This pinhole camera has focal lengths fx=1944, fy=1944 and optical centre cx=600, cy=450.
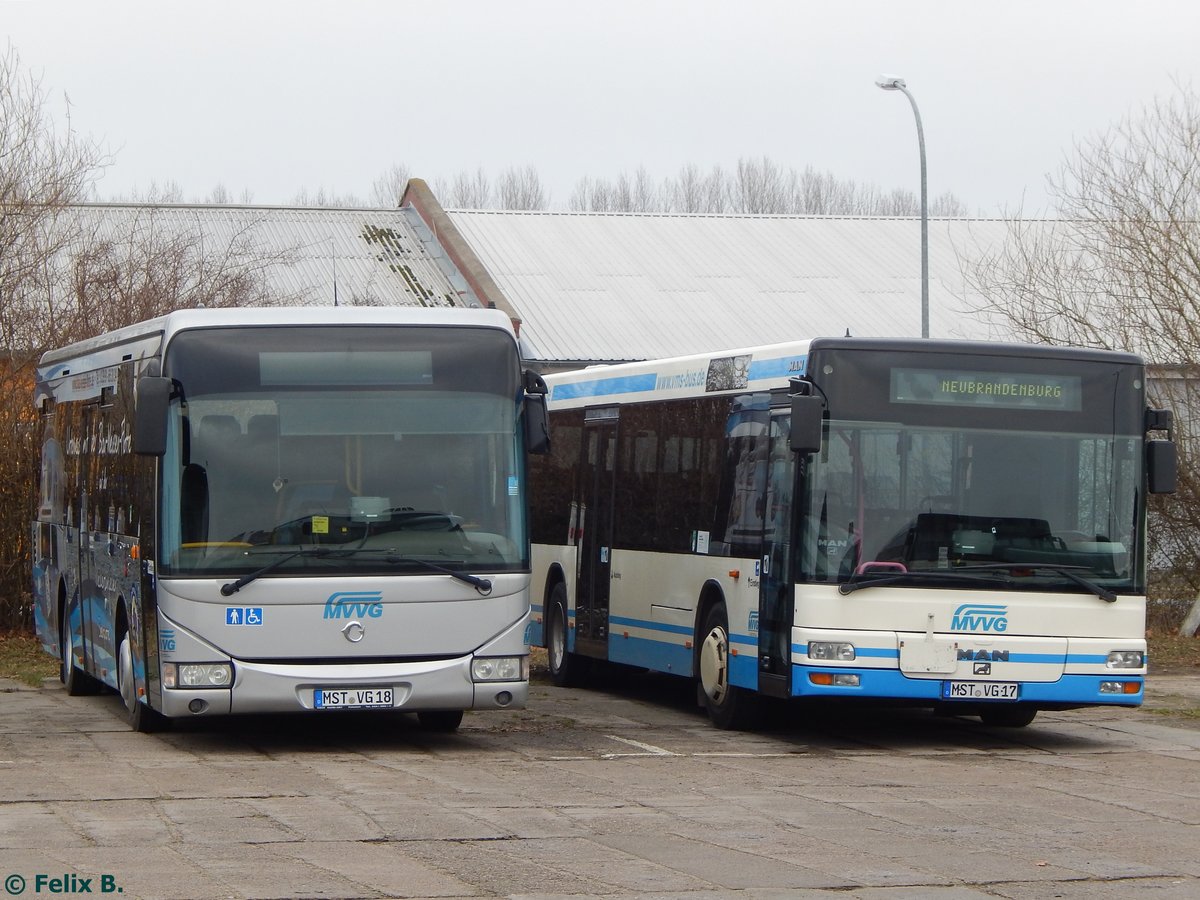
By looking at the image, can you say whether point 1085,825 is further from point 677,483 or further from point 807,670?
point 677,483

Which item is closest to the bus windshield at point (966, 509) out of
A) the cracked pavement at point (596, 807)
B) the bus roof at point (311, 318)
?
the cracked pavement at point (596, 807)

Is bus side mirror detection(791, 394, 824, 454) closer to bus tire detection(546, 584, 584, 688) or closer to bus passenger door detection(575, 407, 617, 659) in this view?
bus passenger door detection(575, 407, 617, 659)

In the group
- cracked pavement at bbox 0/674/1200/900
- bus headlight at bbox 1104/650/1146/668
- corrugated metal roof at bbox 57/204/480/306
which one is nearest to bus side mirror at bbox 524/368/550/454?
cracked pavement at bbox 0/674/1200/900

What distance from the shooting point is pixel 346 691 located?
41.4ft

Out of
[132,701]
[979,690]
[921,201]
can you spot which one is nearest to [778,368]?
[979,690]

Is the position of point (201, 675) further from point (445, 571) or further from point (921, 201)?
point (921, 201)

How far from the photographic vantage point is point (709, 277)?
46219 mm

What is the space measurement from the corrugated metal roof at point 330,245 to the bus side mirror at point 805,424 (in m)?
27.1

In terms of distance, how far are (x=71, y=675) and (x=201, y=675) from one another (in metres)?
5.21

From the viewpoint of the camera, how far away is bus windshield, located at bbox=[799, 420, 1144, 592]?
13398 mm

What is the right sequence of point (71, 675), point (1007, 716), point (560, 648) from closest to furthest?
point (1007, 716)
point (71, 675)
point (560, 648)

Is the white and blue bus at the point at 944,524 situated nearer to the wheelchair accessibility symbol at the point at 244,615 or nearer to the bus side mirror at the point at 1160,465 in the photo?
Result: the bus side mirror at the point at 1160,465

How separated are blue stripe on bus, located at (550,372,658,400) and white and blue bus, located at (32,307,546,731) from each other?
4140mm

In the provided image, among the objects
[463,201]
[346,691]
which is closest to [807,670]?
[346,691]
